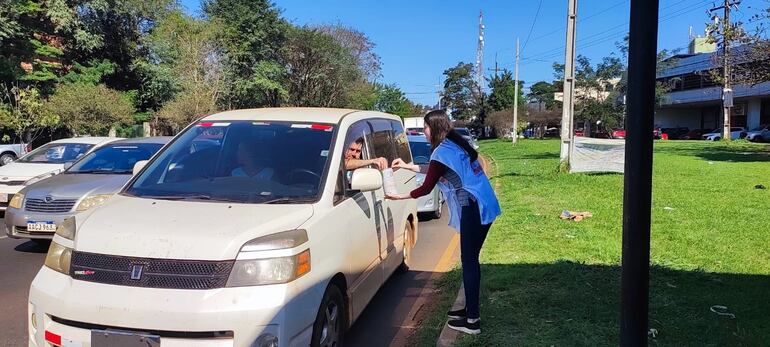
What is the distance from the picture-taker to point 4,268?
700 cm

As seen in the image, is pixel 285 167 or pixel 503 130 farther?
pixel 503 130

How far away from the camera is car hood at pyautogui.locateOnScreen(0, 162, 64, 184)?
10609mm

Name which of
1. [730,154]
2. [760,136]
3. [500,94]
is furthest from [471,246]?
[500,94]

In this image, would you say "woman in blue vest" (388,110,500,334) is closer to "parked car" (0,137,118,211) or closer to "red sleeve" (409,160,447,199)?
"red sleeve" (409,160,447,199)

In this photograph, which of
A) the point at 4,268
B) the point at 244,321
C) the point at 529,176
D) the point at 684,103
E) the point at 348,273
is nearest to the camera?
the point at 244,321

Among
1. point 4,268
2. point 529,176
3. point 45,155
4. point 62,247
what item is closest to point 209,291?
point 62,247

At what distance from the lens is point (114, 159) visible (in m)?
9.27

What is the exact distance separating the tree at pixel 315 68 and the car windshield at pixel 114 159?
43569 millimetres

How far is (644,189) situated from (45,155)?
13.0 metres

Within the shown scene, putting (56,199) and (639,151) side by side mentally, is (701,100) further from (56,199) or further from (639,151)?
(639,151)

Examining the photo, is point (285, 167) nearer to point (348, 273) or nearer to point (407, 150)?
point (348, 273)

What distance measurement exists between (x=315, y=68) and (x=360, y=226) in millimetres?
51178

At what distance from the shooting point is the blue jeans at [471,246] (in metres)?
4.38

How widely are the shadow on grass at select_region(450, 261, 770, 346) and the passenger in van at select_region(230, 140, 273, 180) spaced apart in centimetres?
193
